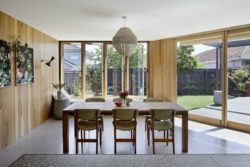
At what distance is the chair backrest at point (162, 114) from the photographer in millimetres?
4023

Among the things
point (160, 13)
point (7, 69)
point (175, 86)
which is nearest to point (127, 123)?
point (160, 13)

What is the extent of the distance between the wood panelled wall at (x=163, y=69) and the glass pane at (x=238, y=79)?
1.68 metres

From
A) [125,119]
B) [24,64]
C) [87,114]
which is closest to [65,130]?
[87,114]

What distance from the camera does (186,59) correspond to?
7238 millimetres

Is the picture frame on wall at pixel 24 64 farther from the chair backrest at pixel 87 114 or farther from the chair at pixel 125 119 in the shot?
the chair at pixel 125 119

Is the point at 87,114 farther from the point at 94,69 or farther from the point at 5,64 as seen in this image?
the point at 94,69

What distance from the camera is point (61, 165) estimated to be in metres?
1.18

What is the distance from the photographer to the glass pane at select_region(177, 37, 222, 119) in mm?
6480

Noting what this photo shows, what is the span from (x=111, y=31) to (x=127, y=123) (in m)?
2.86

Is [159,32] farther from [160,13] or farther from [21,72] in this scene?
[21,72]

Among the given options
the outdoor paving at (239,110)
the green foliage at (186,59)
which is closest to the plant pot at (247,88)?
the outdoor paving at (239,110)

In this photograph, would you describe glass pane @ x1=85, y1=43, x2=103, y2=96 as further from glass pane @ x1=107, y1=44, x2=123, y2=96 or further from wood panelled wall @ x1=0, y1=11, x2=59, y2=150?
wood panelled wall @ x1=0, y1=11, x2=59, y2=150

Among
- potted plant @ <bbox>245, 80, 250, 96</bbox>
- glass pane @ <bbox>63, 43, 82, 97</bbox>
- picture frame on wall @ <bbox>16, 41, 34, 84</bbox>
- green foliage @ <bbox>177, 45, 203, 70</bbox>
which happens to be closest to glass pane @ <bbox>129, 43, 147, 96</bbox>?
green foliage @ <bbox>177, 45, 203, 70</bbox>

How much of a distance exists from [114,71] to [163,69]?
5.38 ft
